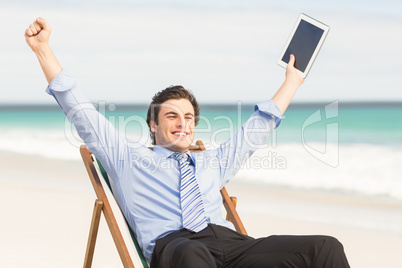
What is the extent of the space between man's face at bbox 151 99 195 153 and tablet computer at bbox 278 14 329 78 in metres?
0.64

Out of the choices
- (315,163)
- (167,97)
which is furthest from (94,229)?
(315,163)

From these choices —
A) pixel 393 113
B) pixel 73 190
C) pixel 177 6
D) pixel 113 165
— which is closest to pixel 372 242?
pixel 113 165

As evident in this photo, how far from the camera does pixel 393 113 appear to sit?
70.6ft

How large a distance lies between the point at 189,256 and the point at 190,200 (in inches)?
22.2

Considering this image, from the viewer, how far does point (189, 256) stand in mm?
2580

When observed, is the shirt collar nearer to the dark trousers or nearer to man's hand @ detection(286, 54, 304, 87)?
the dark trousers

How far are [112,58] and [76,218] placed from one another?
18.8m

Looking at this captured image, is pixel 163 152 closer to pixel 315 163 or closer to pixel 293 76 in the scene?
pixel 293 76

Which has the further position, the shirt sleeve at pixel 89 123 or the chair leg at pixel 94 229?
the chair leg at pixel 94 229

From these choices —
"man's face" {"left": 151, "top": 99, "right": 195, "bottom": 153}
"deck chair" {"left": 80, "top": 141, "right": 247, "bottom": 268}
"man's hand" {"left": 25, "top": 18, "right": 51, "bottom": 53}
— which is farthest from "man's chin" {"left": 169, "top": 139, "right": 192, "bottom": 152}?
"man's hand" {"left": 25, "top": 18, "right": 51, "bottom": 53}

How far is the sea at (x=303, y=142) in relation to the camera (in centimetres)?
808

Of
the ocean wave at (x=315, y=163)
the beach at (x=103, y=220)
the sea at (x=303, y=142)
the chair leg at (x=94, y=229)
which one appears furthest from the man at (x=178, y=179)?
the ocean wave at (x=315, y=163)

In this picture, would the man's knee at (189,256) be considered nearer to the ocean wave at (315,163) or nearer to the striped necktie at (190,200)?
the striped necktie at (190,200)

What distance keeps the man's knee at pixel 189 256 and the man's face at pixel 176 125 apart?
758mm
